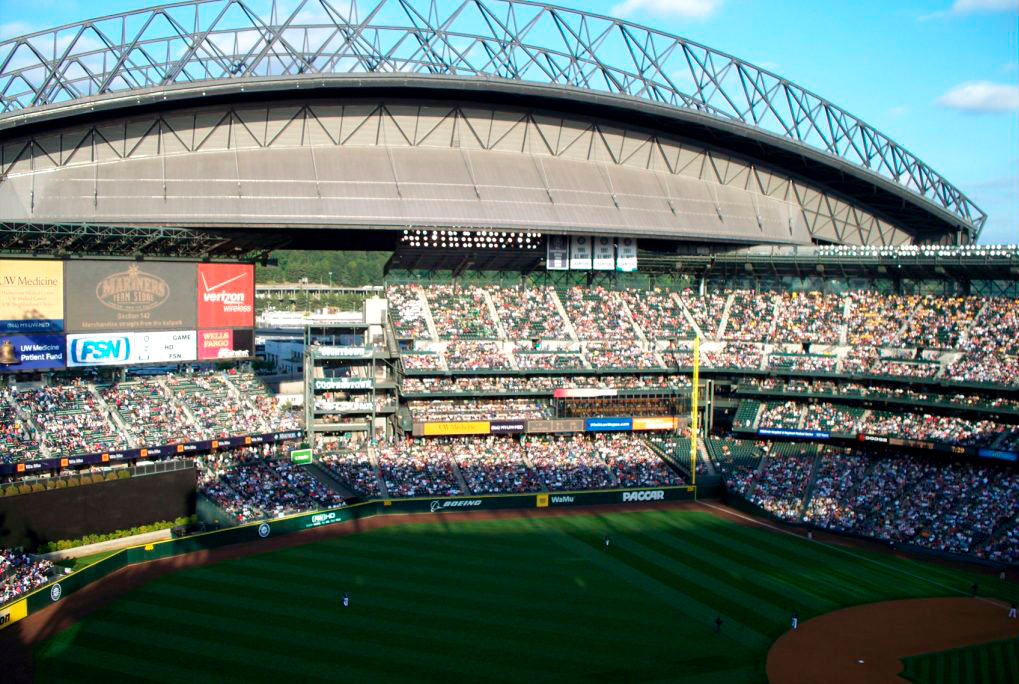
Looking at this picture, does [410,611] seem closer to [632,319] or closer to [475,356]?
[475,356]

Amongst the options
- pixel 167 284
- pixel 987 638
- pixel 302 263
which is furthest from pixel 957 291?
pixel 302 263

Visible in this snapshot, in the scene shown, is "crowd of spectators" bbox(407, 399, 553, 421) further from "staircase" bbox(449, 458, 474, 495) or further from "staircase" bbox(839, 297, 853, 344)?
"staircase" bbox(839, 297, 853, 344)

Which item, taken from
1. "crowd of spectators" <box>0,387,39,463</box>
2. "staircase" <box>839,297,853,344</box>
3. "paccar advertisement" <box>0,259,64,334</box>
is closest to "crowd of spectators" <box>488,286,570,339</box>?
"staircase" <box>839,297,853,344</box>

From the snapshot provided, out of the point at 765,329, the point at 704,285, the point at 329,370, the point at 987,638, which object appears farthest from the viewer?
the point at 704,285

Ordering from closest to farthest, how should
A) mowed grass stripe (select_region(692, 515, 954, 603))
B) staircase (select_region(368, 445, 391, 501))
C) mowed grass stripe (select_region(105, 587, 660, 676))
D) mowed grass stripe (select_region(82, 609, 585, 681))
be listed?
1. mowed grass stripe (select_region(82, 609, 585, 681))
2. mowed grass stripe (select_region(105, 587, 660, 676))
3. mowed grass stripe (select_region(692, 515, 954, 603))
4. staircase (select_region(368, 445, 391, 501))

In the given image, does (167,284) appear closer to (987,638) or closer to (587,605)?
(587,605)

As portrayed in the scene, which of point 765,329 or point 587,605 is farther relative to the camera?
point 765,329

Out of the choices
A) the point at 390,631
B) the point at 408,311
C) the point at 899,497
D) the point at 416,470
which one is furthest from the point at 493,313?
the point at 390,631
